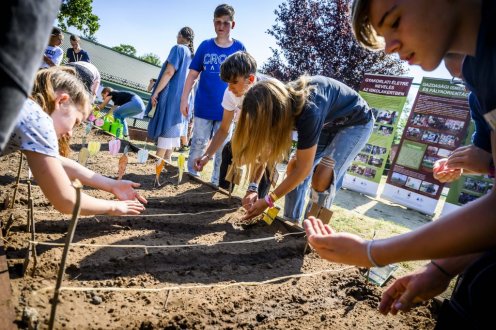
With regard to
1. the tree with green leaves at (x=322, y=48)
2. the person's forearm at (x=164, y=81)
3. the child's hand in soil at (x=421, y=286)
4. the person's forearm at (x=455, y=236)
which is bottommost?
the child's hand in soil at (x=421, y=286)

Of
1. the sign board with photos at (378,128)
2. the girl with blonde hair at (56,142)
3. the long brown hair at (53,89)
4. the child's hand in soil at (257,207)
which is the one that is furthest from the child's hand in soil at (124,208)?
the sign board with photos at (378,128)

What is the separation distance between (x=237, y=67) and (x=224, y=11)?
4.12 feet

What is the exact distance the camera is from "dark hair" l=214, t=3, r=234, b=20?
321cm

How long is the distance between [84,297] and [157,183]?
1.78 meters

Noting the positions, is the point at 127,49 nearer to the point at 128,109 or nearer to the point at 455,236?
the point at 128,109

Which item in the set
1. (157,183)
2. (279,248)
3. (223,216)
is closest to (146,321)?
(279,248)

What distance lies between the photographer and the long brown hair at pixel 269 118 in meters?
1.73

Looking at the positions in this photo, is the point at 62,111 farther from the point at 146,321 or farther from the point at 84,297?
the point at 146,321

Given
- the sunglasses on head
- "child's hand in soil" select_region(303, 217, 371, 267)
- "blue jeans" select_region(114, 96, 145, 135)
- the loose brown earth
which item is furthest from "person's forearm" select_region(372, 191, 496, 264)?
"blue jeans" select_region(114, 96, 145, 135)

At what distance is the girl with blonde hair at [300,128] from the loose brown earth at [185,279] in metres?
0.34

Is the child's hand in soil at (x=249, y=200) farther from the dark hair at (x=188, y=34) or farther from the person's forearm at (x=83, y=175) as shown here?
the dark hair at (x=188, y=34)

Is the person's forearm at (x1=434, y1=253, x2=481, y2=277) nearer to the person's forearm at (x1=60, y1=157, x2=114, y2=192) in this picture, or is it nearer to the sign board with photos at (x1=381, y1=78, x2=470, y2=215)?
the person's forearm at (x1=60, y1=157, x2=114, y2=192)

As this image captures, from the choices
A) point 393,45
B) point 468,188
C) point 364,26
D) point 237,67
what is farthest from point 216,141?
point 468,188

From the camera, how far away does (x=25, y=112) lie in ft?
3.87
